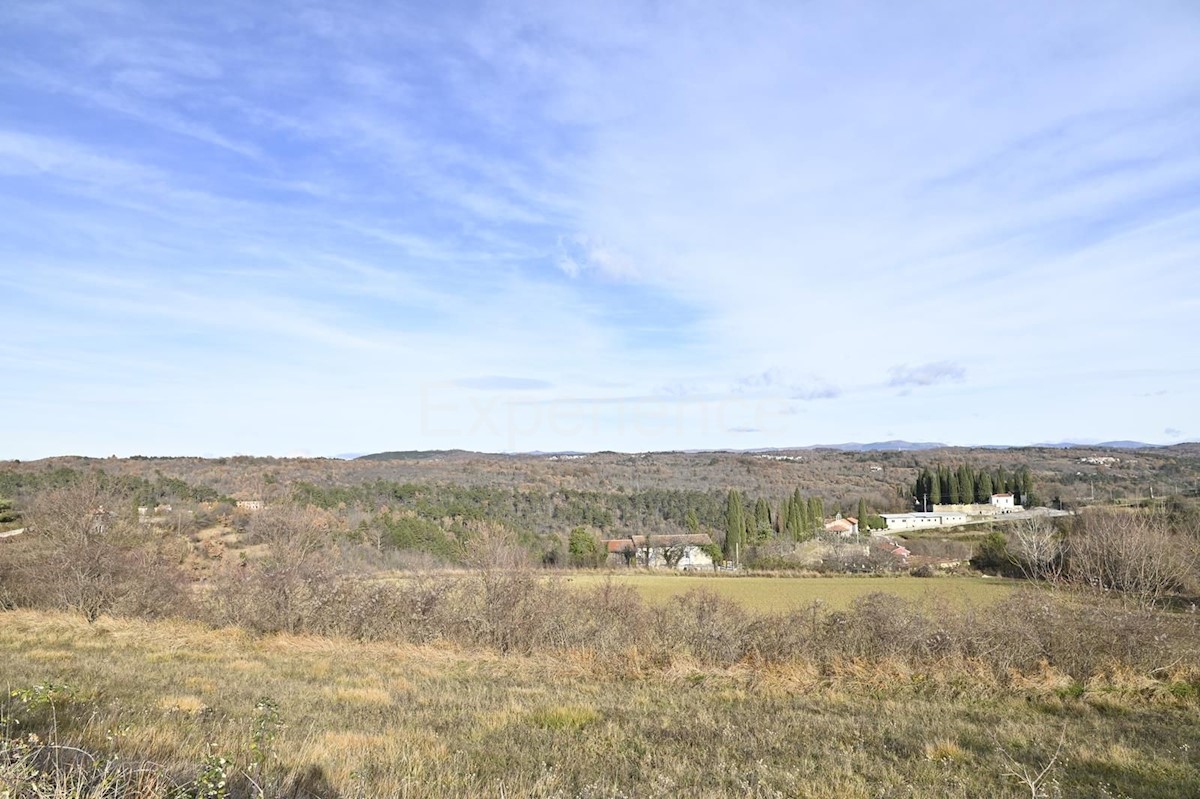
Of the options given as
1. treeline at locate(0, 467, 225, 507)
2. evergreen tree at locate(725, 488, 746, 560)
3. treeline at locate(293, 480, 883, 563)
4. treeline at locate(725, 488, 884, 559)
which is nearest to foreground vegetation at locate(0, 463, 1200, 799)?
treeline at locate(0, 467, 225, 507)

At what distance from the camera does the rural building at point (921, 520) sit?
117325 mm

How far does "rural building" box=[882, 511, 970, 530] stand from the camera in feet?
385

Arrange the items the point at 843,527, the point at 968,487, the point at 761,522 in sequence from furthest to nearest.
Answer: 1. the point at 968,487
2. the point at 843,527
3. the point at 761,522

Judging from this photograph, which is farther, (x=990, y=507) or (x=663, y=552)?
(x=990, y=507)

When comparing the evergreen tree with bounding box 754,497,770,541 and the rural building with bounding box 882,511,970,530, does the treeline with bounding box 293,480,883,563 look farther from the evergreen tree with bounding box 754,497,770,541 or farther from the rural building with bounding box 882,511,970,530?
the rural building with bounding box 882,511,970,530

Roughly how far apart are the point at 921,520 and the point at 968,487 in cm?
1431

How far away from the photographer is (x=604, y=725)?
333 inches

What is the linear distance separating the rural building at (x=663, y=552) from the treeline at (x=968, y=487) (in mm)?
60131

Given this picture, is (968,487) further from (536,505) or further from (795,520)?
(536,505)

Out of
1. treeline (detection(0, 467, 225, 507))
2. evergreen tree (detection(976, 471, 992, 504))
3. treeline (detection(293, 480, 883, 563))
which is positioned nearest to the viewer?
treeline (detection(0, 467, 225, 507))

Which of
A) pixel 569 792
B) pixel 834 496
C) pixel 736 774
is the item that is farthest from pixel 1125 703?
pixel 834 496

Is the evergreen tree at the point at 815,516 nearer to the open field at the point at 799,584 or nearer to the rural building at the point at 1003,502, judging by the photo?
the open field at the point at 799,584

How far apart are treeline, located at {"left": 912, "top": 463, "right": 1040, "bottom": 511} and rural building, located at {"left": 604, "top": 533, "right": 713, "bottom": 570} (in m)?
60.1

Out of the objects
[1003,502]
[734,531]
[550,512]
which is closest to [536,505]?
[550,512]
